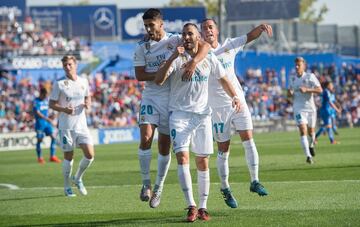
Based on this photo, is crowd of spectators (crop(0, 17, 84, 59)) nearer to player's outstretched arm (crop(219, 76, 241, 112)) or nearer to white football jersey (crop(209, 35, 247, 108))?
white football jersey (crop(209, 35, 247, 108))

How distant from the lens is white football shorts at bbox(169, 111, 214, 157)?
11.0 m

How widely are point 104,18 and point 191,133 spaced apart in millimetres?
51052

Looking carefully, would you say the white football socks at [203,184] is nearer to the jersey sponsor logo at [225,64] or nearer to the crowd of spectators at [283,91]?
the jersey sponsor logo at [225,64]

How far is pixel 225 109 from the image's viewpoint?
13.3 metres

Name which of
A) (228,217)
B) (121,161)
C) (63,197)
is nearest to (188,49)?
(228,217)

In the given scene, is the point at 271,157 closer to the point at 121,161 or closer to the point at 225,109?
the point at 121,161

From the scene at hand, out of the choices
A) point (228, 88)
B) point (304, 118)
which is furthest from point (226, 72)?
point (304, 118)

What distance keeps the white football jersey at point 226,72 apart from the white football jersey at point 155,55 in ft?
5.59

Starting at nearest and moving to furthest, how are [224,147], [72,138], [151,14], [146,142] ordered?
[151,14] < [146,142] < [224,147] < [72,138]

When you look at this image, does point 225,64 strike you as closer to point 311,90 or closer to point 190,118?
point 190,118

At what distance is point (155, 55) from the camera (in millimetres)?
11750

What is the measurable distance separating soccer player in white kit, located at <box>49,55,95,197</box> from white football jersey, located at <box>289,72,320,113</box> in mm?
6800

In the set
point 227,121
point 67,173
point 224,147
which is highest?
point 227,121

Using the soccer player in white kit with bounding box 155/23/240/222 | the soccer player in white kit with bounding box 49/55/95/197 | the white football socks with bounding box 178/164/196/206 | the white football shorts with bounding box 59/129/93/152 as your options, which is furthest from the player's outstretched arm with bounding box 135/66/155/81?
the white football shorts with bounding box 59/129/93/152
